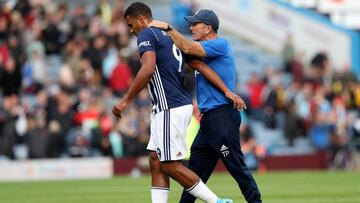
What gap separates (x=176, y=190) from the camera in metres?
20.4

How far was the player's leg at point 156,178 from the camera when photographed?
1227cm

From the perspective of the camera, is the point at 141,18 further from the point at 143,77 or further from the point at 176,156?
the point at 176,156

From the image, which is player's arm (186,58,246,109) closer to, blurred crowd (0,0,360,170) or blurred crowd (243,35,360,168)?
blurred crowd (0,0,360,170)

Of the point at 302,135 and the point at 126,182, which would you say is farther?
the point at 302,135

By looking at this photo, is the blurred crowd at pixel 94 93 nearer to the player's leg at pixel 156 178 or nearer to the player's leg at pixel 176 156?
the player's leg at pixel 156 178

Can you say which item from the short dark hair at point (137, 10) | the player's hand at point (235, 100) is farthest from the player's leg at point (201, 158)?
the short dark hair at point (137, 10)

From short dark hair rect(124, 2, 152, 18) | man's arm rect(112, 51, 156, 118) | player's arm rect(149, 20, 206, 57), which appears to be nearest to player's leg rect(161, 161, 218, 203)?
man's arm rect(112, 51, 156, 118)

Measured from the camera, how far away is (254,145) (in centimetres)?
2925

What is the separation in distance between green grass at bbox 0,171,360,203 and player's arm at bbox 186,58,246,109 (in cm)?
407

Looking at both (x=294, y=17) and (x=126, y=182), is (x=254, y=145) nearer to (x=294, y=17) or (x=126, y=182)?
(x=126, y=182)

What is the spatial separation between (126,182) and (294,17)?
15079mm

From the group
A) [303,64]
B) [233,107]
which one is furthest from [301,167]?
[233,107]

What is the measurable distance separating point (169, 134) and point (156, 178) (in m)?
0.53

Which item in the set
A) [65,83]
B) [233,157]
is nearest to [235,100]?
[233,157]
